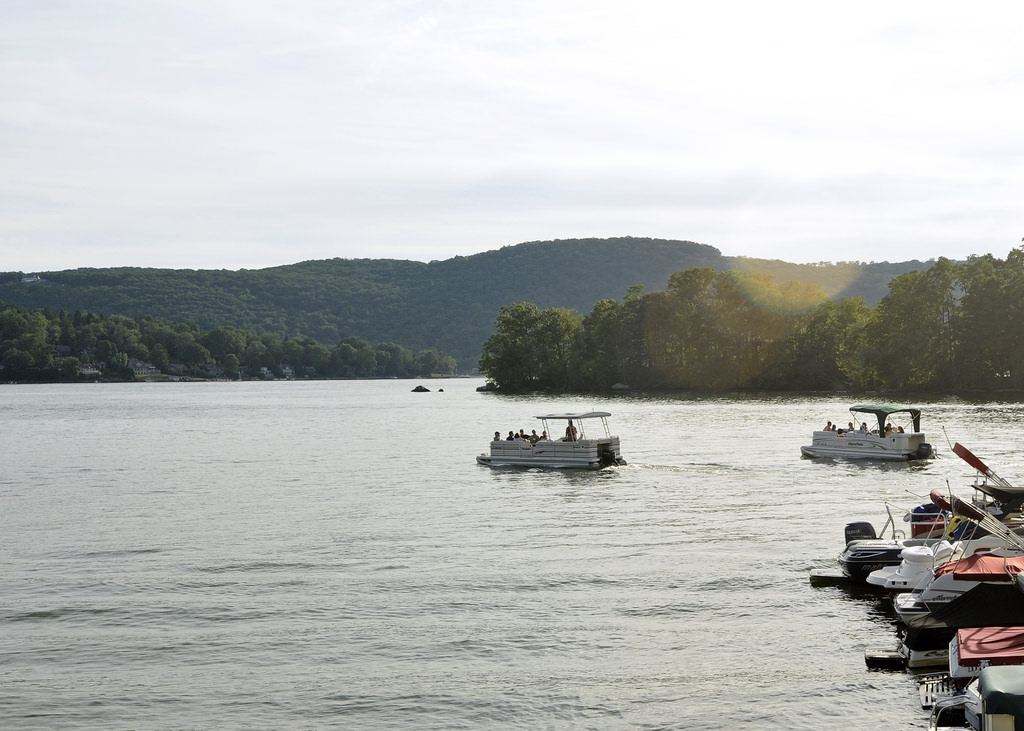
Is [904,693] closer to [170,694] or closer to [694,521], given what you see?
[170,694]

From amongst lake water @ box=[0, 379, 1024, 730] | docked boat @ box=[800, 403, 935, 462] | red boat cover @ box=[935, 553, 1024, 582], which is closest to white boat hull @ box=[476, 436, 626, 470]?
lake water @ box=[0, 379, 1024, 730]

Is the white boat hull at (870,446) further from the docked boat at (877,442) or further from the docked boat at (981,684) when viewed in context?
the docked boat at (981,684)

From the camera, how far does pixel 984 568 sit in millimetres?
20656

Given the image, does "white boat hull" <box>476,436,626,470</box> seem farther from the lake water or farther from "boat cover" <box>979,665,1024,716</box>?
"boat cover" <box>979,665,1024,716</box>

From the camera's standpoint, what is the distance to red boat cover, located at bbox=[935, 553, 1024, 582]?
20.0 metres

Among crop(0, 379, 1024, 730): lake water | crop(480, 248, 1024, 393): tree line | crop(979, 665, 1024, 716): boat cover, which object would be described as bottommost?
crop(0, 379, 1024, 730): lake water

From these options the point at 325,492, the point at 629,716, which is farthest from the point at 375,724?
the point at 325,492

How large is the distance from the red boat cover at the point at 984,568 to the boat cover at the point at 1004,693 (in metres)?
6.60

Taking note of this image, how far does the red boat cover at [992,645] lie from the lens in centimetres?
1634

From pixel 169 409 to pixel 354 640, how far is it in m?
133

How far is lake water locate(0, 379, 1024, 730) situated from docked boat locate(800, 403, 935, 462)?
7.98ft

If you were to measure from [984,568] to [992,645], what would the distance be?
4034mm

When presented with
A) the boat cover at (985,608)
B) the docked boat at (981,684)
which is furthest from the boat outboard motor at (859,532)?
the docked boat at (981,684)

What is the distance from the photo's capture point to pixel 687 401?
145m
